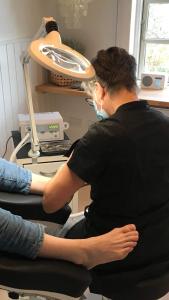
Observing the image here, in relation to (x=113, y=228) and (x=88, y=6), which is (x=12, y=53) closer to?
(x=88, y=6)

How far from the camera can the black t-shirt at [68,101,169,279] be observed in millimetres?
1035

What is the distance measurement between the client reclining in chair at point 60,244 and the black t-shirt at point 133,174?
9 cm

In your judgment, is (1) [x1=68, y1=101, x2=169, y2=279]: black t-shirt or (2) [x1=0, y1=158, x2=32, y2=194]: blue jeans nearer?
(1) [x1=68, y1=101, x2=169, y2=279]: black t-shirt

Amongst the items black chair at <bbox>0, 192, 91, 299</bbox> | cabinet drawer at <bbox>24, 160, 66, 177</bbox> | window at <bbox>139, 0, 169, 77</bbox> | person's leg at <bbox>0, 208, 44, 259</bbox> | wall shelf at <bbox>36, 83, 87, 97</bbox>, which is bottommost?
cabinet drawer at <bbox>24, 160, 66, 177</bbox>

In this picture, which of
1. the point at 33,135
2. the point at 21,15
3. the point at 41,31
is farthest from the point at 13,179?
the point at 21,15

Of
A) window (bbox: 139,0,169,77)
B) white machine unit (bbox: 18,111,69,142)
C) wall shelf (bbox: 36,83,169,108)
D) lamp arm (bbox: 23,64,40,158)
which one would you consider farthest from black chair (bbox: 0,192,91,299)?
window (bbox: 139,0,169,77)

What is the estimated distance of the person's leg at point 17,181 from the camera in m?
1.39

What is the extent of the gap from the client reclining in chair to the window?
1890 mm

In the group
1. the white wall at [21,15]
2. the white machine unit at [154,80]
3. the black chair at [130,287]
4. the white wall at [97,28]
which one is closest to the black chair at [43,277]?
the black chair at [130,287]

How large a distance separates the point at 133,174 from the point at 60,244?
31cm

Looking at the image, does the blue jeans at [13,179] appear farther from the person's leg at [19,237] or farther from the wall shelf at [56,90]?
the wall shelf at [56,90]

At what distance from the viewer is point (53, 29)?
1.43m

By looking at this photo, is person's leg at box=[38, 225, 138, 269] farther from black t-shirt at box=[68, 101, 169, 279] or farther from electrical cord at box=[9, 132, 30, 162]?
electrical cord at box=[9, 132, 30, 162]

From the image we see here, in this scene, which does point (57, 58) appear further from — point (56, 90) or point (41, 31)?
point (56, 90)
